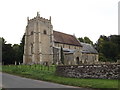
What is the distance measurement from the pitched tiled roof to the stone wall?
→ 33485 millimetres

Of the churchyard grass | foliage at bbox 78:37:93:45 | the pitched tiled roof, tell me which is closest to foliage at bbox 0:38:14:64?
the pitched tiled roof

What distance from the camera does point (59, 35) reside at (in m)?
62.8

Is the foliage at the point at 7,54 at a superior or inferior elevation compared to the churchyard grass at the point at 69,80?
superior

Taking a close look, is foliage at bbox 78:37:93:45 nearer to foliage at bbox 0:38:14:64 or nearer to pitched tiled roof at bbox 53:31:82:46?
pitched tiled roof at bbox 53:31:82:46

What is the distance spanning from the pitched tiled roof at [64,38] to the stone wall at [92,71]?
3348 cm

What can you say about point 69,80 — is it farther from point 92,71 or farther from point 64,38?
point 64,38

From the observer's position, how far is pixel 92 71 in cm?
2256

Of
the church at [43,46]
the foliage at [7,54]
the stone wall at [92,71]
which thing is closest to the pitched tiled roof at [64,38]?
the church at [43,46]

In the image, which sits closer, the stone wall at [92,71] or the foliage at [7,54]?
the stone wall at [92,71]

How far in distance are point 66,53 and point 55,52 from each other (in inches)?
133

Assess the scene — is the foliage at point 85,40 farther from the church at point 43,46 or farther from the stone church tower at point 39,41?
the stone church tower at point 39,41

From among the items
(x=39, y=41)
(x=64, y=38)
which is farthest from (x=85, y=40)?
(x=39, y=41)

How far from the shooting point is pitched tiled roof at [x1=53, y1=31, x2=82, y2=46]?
198 ft

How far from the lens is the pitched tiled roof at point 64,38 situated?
198 feet
